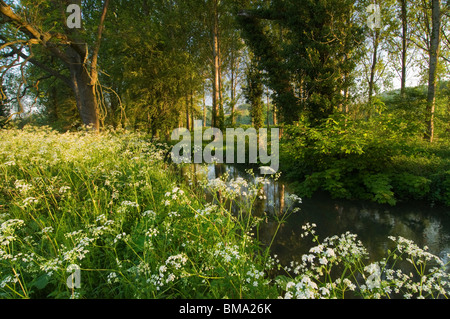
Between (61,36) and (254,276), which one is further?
(61,36)

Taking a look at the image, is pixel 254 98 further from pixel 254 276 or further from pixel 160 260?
pixel 254 276

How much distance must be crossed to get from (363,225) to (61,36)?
11.2m

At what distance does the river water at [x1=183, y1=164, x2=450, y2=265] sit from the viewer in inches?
195

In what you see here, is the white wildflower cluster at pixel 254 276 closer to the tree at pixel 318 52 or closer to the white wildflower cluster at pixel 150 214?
the white wildflower cluster at pixel 150 214

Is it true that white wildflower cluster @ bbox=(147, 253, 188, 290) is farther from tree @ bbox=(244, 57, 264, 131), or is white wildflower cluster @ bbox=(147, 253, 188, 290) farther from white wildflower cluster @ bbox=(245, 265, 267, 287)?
tree @ bbox=(244, 57, 264, 131)

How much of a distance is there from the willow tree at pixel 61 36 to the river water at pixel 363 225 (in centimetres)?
823

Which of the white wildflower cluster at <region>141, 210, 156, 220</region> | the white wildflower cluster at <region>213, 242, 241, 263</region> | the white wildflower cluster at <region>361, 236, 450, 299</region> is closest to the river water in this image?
the white wildflower cluster at <region>361, 236, 450, 299</region>

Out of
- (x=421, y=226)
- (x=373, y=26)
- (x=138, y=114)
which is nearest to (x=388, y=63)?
(x=373, y=26)

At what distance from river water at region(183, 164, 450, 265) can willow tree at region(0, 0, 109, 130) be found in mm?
8230

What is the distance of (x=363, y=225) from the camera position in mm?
6086

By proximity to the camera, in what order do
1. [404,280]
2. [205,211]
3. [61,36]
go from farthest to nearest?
[61,36]
[205,211]
[404,280]

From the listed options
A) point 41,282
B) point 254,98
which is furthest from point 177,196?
point 254,98

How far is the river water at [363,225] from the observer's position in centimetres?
495
